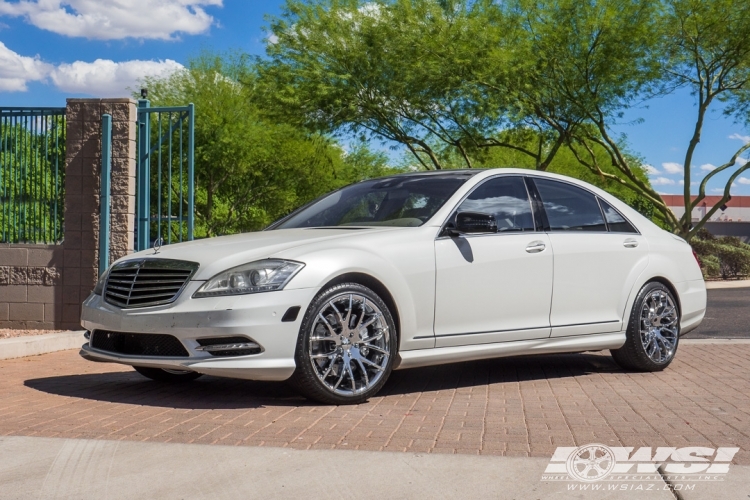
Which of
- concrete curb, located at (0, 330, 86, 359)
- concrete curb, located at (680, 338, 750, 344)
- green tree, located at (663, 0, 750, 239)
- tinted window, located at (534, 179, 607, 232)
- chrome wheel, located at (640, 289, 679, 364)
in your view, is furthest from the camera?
green tree, located at (663, 0, 750, 239)

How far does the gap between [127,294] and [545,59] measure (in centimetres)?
2564

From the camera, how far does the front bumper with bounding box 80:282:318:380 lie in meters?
6.05

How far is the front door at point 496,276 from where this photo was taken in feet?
22.9

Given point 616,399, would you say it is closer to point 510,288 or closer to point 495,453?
point 510,288

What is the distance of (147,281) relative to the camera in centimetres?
654

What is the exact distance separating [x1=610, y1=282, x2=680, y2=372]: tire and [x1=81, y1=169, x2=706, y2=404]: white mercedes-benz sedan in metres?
0.01

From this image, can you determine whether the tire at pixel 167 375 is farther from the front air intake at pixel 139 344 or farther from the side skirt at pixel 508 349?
the side skirt at pixel 508 349

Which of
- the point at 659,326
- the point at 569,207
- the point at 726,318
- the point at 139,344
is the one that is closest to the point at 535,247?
the point at 569,207

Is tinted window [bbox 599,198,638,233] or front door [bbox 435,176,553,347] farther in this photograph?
tinted window [bbox 599,198,638,233]

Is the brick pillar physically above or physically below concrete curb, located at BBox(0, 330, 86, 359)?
above

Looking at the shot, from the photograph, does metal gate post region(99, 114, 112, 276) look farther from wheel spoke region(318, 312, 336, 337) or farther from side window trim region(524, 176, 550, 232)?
wheel spoke region(318, 312, 336, 337)

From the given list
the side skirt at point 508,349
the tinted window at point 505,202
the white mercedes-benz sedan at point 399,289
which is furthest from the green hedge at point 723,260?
the tinted window at point 505,202

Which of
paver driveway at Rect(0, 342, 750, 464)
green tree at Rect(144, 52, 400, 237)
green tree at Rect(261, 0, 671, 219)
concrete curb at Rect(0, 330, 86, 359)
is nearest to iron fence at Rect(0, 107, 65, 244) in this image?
concrete curb at Rect(0, 330, 86, 359)

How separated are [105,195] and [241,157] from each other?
1191 inches
